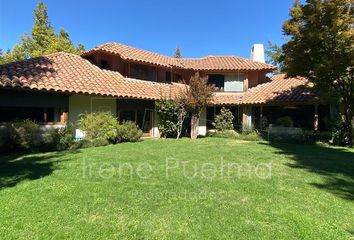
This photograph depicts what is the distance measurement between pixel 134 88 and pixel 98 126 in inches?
185

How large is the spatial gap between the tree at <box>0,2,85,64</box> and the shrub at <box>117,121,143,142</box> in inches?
744

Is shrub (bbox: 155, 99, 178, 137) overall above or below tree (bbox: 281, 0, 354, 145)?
below

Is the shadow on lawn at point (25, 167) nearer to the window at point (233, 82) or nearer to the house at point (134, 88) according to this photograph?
the house at point (134, 88)

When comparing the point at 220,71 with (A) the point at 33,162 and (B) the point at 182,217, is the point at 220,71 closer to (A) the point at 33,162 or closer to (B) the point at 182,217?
(A) the point at 33,162

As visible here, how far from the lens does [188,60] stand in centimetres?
2631

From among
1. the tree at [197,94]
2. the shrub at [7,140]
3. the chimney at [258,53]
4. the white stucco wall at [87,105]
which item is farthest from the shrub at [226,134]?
the shrub at [7,140]

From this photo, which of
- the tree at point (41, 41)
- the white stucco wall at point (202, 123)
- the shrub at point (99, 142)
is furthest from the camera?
the tree at point (41, 41)

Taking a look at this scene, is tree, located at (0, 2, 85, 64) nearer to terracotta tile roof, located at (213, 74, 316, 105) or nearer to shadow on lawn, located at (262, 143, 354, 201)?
terracotta tile roof, located at (213, 74, 316, 105)

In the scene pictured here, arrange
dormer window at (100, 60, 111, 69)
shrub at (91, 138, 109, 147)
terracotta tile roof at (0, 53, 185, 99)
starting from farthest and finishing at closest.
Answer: dormer window at (100, 60, 111, 69), shrub at (91, 138, 109, 147), terracotta tile roof at (0, 53, 185, 99)

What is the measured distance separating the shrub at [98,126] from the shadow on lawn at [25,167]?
3.16m

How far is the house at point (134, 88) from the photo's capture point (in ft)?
45.7

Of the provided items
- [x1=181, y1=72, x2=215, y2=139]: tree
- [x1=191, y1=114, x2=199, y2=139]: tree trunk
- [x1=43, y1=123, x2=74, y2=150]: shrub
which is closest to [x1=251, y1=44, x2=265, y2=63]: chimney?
[x1=181, y1=72, x2=215, y2=139]: tree

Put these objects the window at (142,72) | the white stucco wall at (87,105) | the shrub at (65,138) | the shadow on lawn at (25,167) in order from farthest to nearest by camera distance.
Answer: the window at (142,72) < the white stucco wall at (87,105) < the shrub at (65,138) < the shadow on lawn at (25,167)

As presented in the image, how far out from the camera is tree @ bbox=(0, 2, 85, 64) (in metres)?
31.2
